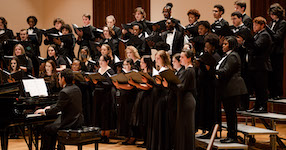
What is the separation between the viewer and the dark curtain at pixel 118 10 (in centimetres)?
896

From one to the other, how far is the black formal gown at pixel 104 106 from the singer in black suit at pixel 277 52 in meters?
2.53

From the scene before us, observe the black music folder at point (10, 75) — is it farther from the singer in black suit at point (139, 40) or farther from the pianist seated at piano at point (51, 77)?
the singer in black suit at point (139, 40)

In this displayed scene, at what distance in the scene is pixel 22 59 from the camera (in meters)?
6.75

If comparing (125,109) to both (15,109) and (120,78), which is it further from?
(15,109)

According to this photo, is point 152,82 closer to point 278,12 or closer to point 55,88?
point 55,88

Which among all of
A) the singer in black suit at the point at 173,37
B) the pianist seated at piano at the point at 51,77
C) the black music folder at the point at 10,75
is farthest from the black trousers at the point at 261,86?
the black music folder at the point at 10,75

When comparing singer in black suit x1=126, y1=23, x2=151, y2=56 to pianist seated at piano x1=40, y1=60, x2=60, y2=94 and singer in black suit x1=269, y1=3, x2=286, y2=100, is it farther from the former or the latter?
singer in black suit x1=269, y1=3, x2=286, y2=100

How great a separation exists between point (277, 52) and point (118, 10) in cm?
444

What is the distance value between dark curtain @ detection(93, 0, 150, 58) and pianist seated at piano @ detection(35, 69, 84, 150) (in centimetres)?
455

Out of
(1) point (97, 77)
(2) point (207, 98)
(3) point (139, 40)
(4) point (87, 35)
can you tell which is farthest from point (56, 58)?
(2) point (207, 98)

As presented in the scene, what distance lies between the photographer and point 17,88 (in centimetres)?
432

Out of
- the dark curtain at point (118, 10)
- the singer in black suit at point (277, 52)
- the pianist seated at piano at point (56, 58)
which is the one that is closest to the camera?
the singer in black suit at point (277, 52)

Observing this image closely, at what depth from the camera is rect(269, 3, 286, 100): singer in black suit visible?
5.69 metres

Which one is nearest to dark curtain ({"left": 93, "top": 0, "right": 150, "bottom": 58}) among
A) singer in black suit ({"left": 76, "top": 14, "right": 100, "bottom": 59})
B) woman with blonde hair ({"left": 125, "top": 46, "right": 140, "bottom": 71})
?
singer in black suit ({"left": 76, "top": 14, "right": 100, "bottom": 59})
